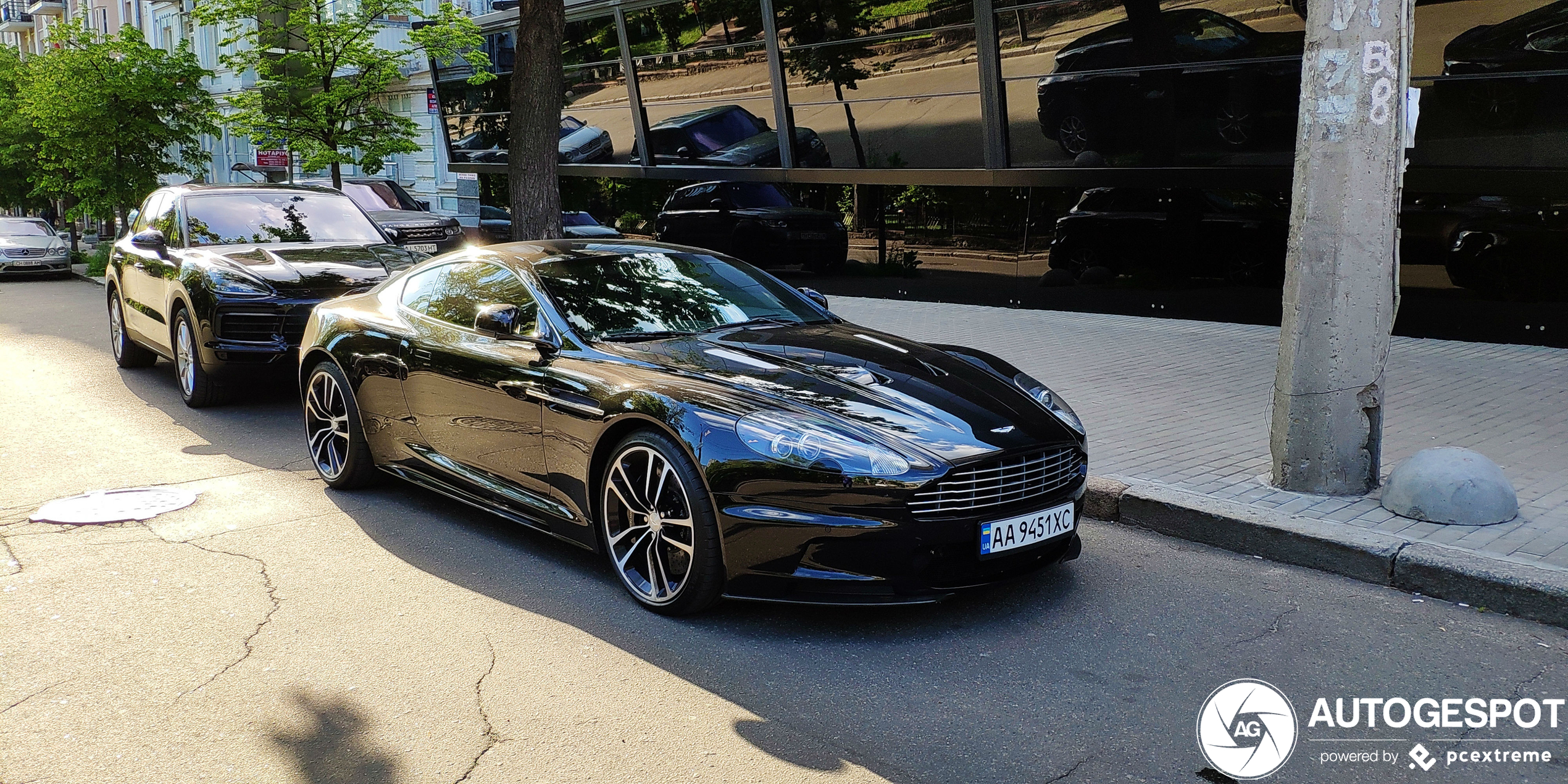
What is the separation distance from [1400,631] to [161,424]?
7729mm

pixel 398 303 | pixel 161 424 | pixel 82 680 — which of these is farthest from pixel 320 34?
pixel 82 680

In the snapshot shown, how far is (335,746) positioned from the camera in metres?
3.38

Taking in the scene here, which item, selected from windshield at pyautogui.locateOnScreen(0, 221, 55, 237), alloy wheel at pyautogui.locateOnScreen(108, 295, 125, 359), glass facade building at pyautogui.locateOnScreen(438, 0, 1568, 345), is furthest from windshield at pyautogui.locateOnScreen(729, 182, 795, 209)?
windshield at pyautogui.locateOnScreen(0, 221, 55, 237)

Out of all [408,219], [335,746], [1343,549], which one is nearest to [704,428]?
[335,746]

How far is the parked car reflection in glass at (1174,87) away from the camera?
37.5 ft

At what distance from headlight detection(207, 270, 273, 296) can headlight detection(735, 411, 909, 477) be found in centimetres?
566

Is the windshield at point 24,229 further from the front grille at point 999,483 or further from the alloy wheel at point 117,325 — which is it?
the front grille at point 999,483

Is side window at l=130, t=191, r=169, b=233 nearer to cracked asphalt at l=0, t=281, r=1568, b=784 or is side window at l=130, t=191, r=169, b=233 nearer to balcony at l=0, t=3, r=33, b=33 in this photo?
cracked asphalt at l=0, t=281, r=1568, b=784

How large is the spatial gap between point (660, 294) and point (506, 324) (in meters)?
0.75

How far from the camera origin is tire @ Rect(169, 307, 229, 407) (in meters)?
8.57

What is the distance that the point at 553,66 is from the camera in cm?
1127

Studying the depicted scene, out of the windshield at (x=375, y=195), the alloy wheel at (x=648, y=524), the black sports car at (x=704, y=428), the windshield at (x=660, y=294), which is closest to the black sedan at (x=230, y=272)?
→ the black sports car at (x=704, y=428)

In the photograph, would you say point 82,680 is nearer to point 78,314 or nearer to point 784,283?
point 784,283

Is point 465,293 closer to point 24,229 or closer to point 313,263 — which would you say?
point 313,263
